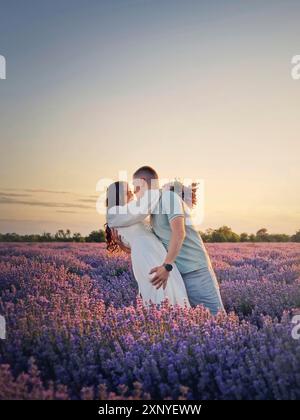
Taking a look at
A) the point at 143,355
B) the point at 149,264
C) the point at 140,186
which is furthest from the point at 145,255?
the point at 143,355

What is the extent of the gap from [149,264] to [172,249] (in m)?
0.30

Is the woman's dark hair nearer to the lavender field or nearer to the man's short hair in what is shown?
the man's short hair

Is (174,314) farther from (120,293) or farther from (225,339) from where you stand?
(120,293)

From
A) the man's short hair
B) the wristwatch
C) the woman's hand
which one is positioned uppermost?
the man's short hair

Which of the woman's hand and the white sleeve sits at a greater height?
the white sleeve

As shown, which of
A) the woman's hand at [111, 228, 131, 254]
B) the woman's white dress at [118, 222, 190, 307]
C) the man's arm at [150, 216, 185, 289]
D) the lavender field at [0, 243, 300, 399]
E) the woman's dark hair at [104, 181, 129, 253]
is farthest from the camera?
the woman's hand at [111, 228, 131, 254]

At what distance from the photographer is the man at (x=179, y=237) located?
3.87 m

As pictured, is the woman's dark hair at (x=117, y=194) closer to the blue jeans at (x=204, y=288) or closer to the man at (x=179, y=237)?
the man at (x=179, y=237)

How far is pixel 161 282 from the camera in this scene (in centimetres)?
385

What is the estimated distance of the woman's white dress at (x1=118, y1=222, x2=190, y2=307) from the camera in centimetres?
401

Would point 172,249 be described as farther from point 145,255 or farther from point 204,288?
point 204,288

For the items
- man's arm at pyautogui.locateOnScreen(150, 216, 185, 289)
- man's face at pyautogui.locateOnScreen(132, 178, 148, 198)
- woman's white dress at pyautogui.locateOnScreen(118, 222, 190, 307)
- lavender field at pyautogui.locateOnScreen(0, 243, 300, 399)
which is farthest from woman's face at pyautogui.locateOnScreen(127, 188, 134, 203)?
lavender field at pyautogui.locateOnScreen(0, 243, 300, 399)

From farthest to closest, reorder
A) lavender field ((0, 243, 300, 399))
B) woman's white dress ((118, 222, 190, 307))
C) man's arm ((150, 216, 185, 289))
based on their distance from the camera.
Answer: woman's white dress ((118, 222, 190, 307)) → man's arm ((150, 216, 185, 289)) → lavender field ((0, 243, 300, 399))
